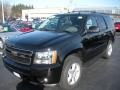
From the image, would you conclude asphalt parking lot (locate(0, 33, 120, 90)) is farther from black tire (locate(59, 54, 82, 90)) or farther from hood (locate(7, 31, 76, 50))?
hood (locate(7, 31, 76, 50))

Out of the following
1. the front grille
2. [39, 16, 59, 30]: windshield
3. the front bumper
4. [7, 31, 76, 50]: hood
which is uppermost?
[39, 16, 59, 30]: windshield

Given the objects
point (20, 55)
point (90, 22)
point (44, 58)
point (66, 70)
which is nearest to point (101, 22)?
point (90, 22)

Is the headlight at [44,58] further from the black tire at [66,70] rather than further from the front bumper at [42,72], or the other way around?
the black tire at [66,70]

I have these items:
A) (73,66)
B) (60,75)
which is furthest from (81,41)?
(60,75)

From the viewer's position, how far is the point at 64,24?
5938 mm

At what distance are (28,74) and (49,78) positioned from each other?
480 millimetres

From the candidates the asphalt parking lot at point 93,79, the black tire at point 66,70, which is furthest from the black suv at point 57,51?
the asphalt parking lot at point 93,79

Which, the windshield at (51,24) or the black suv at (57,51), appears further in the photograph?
the windshield at (51,24)

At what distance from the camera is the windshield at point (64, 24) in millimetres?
5621

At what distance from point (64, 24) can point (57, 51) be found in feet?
5.58

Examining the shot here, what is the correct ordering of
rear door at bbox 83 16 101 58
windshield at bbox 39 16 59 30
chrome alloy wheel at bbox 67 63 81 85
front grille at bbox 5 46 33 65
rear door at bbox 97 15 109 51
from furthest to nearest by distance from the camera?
rear door at bbox 97 15 109 51
windshield at bbox 39 16 59 30
rear door at bbox 83 16 101 58
chrome alloy wheel at bbox 67 63 81 85
front grille at bbox 5 46 33 65

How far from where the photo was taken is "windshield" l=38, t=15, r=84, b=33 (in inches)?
221

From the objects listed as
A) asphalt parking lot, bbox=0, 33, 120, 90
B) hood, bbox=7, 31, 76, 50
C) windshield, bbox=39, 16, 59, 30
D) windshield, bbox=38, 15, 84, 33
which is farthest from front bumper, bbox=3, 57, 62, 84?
windshield, bbox=39, 16, 59, 30

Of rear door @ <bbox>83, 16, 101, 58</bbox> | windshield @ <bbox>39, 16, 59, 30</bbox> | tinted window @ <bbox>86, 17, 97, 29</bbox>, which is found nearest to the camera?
rear door @ <bbox>83, 16, 101, 58</bbox>
